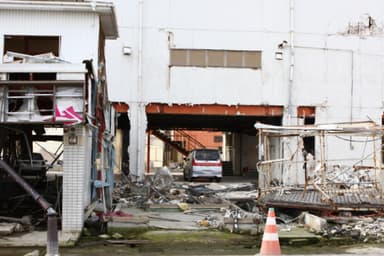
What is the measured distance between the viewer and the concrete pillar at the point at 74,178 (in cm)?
1216

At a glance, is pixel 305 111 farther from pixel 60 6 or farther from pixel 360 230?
pixel 60 6

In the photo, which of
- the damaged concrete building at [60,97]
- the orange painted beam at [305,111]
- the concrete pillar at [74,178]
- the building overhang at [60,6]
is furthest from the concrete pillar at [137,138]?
the concrete pillar at [74,178]

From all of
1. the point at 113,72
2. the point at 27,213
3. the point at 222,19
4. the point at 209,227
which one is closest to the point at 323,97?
the point at 222,19

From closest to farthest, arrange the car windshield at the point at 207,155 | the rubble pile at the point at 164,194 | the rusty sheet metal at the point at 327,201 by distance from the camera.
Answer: the rusty sheet metal at the point at 327,201 < the rubble pile at the point at 164,194 < the car windshield at the point at 207,155

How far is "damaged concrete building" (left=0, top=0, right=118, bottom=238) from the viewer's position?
475 inches

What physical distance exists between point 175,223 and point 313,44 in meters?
16.6

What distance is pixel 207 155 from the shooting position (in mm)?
31781

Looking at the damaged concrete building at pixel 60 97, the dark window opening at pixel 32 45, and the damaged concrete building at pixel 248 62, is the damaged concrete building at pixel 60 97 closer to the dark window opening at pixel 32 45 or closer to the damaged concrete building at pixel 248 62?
the dark window opening at pixel 32 45

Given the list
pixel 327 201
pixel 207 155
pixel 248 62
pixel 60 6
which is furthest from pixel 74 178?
pixel 207 155

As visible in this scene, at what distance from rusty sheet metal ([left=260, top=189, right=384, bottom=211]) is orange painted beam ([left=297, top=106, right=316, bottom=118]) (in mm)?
10714

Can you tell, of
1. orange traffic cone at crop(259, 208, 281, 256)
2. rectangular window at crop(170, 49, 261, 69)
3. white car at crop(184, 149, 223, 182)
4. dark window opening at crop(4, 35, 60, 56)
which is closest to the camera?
orange traffic cone at crop(259, 208, 281, 256)

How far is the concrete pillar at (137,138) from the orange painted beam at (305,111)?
7844 mm

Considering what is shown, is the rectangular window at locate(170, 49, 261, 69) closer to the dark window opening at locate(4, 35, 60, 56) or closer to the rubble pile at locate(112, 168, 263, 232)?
the rubble pile at locate(112, 168, 263, 232)

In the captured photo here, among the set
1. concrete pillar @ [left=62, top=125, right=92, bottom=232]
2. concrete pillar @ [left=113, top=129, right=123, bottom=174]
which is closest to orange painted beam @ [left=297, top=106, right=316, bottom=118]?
concrete pillar @ [left=113, top=129, right=123, bottom=174]
